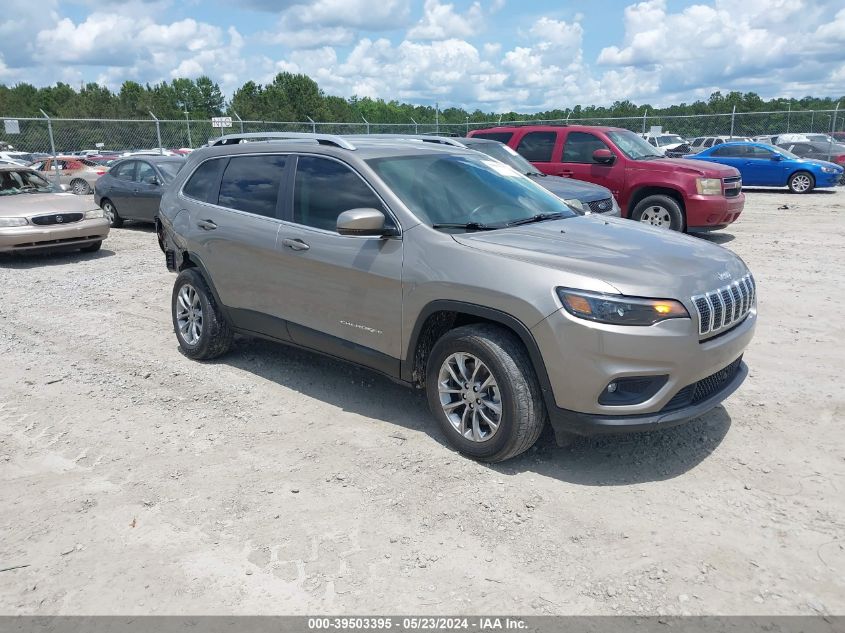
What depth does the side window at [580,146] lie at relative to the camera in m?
12.0

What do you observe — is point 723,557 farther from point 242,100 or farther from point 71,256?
point 242,100

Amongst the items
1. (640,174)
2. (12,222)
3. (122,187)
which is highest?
(640,174)

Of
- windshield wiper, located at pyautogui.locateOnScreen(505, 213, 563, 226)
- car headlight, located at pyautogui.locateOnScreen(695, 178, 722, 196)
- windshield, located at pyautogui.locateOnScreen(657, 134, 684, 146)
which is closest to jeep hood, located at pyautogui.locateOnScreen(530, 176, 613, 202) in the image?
car headlight, located at pyautogui.locateOnScreen(695, 178, 722, 196)

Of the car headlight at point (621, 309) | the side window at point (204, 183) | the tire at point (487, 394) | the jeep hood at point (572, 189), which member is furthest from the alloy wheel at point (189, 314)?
the jeep hood at point (572, 189)

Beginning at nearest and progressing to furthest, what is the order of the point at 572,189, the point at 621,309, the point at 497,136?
1. the point at 621,309
2. the point at 572,189
3. the point at 497,136

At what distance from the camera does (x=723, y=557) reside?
323 cm

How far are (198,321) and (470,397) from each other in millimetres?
3009

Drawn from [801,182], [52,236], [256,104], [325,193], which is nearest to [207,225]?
[325,193]

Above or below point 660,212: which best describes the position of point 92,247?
below

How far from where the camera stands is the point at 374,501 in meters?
3.81

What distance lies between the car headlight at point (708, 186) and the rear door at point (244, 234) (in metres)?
7.91

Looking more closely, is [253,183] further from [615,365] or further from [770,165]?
[770,165]

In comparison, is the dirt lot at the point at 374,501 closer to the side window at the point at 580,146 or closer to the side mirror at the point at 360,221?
the side mirror at the point at 360,221

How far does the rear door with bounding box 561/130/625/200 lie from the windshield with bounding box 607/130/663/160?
0.24 metres
